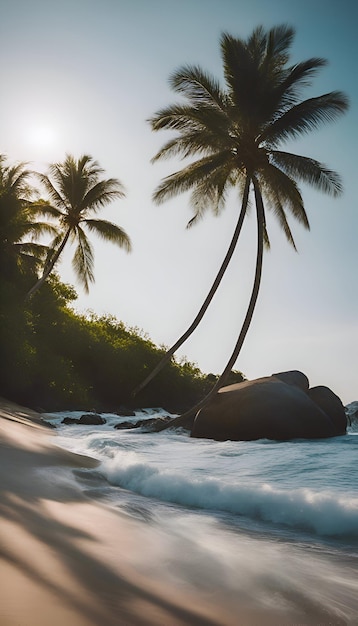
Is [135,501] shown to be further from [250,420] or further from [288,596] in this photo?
[250,420]

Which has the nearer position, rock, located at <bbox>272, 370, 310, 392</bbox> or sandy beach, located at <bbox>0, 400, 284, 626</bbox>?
sandy beach, located at <bbox>0, 400, 284, 626</bbox>

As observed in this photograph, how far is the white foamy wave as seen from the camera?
335 cm

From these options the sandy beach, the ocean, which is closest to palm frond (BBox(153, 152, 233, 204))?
the ocean

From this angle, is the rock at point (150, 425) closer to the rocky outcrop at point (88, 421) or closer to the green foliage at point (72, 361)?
the rocky outcrop at point (88, 421)

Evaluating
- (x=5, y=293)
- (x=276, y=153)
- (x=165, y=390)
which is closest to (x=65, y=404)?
Result: (x=5, y=293)

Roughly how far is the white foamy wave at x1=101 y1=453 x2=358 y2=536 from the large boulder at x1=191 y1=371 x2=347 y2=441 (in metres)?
5.29

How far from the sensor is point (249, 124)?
13.0 meters

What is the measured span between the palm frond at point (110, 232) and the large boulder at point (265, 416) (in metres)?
11.5

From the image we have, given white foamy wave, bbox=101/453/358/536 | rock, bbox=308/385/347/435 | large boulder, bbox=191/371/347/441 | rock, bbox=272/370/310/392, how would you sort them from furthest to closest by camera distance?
rock, bbox=272/370/310/392
rock, bbox=308/385/347/435
large boulder, bbox=191/371/347/441
white foamy wave, bbox=101/453/358/536

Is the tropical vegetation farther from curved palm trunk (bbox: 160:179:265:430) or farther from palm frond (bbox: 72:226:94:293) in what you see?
curved palm trunk (bbox: 160:179:265:430)

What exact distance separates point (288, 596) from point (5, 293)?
1675 cm

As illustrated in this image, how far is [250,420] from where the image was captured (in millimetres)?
9688

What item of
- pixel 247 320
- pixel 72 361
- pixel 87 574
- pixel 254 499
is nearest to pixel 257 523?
pixel 254 499

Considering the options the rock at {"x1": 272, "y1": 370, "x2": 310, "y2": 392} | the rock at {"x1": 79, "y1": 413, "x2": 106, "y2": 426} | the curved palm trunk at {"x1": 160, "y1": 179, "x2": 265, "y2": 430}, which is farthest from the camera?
the rock at {"x1": 79, "y1": 413, "x2": 106, "y2": 426}
